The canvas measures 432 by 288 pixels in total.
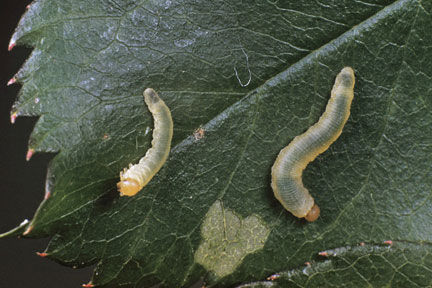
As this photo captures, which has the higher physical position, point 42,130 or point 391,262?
point 42,130

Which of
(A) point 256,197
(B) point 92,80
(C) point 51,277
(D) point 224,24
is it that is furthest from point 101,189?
(C) point 51,277

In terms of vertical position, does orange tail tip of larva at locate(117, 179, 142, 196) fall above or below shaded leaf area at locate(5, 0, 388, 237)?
below

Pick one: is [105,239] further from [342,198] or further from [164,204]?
[342,198]

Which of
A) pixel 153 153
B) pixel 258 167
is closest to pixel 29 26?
pixel 153 153

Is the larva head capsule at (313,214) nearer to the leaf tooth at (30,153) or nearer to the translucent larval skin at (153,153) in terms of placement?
the translucent larval skin at (153,153)

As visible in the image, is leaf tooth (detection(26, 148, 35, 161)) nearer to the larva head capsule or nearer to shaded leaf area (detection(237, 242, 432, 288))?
shaded leaf area (detection(237, 242, 432, 288))

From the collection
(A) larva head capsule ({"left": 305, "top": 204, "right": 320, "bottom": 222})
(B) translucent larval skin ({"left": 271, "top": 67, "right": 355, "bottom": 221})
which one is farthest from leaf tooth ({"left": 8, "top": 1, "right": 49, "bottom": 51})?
(A) larva head capsule ({"left": 305, "top": 204, "right": 320, "bottom": 222})
